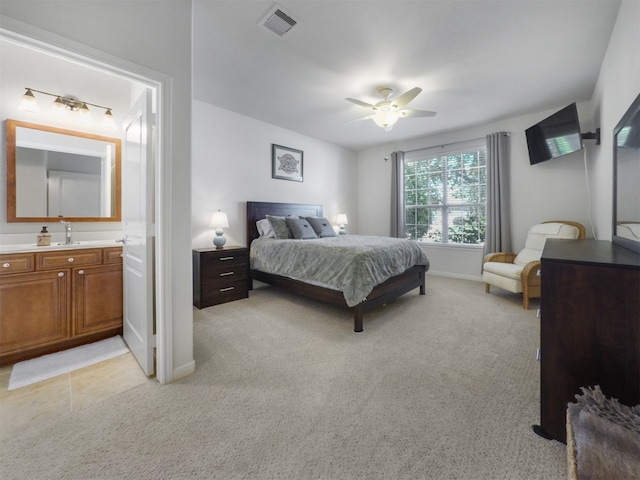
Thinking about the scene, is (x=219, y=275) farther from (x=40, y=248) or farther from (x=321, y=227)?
(x=321, y=227)

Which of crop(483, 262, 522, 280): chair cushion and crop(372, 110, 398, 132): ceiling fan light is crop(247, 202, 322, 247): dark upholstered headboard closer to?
crop(372, 110, 398, 132): ceiling fan light

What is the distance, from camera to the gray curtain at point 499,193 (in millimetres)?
4105

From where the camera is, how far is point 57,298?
2.07 m

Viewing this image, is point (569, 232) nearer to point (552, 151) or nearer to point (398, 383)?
point (552, 151)

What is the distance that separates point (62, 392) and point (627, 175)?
12.7 feet

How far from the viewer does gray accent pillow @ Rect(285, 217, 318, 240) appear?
379 centimetres

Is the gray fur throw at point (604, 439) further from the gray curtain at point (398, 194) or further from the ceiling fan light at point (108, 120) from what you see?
the gray curtain at point (398, 194)

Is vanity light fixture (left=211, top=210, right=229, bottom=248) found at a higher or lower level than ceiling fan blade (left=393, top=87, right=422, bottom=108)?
lower

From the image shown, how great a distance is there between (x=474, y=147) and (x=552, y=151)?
1.23 m

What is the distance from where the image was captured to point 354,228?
614cm

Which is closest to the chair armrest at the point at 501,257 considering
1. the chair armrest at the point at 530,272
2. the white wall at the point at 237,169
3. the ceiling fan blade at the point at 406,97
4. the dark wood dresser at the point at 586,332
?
the chair armrest at the point at 530,272

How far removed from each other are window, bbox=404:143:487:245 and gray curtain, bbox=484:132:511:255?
22cm

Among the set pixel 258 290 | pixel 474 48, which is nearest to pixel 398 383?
pixel 258 290

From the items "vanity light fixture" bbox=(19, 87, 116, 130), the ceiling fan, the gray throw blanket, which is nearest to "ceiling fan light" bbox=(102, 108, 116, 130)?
"vanity light fixture" bbox=(19, 87, 116, 130)
